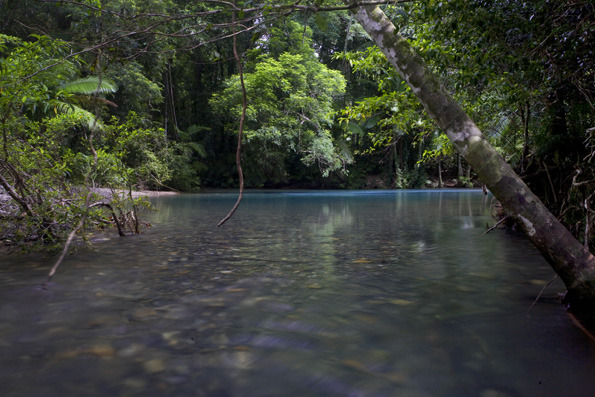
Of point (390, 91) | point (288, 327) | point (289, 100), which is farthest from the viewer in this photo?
point (289, 100)

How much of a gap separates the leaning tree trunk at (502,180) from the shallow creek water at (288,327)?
0.38m

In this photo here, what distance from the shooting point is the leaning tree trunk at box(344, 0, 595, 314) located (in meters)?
2.52

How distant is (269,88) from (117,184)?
54.9 feet

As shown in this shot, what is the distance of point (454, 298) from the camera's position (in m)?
3.30

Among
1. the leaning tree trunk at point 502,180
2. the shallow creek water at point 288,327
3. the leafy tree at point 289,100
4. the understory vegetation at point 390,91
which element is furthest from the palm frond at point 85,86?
the leaning tree trunk at point 502,180

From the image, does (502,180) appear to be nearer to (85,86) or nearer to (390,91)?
(390,91)

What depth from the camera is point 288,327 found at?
2707mm

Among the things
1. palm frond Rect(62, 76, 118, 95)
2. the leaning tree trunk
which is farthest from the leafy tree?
the leaning tree trunk

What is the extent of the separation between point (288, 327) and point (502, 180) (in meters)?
1.84

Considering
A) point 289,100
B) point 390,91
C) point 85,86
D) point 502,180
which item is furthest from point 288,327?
point 289,100

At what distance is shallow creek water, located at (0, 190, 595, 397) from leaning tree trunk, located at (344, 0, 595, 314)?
1.25ft

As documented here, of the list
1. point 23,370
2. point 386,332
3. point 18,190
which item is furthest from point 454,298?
point 18,190

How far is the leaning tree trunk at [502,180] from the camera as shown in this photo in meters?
2.52

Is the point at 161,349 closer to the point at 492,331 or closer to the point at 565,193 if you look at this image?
the point at 492,331
